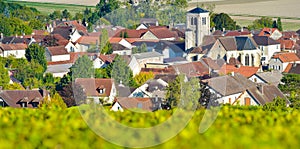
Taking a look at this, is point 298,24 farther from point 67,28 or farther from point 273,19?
point 67,28

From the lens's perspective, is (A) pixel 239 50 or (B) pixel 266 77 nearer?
(B) pixel 266 77

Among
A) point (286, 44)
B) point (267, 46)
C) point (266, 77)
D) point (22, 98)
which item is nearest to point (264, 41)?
point (267, 46)

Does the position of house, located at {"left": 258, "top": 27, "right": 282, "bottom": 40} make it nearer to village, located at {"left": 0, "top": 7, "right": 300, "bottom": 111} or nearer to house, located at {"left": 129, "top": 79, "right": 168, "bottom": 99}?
village, located at {"left": 0, "top": 7, "right": 300, "bottom": 111}

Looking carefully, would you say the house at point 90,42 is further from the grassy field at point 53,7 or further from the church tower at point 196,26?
the grassy field at point 53,7

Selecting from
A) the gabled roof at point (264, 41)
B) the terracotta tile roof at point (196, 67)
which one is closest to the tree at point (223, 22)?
the gabled roof at point (264, 41)

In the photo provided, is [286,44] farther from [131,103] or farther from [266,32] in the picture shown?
[131,103]

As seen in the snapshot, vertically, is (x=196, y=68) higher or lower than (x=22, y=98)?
higher
